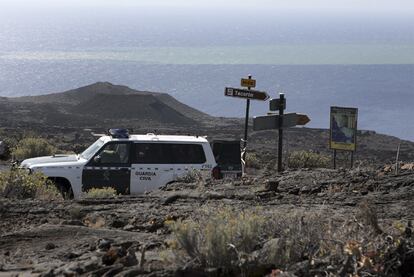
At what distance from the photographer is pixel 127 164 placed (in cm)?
1612

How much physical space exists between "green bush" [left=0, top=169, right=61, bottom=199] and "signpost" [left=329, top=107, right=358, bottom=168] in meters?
7.70

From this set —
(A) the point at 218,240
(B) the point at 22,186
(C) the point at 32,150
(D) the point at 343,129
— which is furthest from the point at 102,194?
(C) the point at 32,150

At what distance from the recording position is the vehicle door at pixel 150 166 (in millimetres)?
16047

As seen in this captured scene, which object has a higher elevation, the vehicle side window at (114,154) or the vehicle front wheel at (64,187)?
the vehicle side window at (114,154)

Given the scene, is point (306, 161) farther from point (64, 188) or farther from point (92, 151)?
point (64, 188)

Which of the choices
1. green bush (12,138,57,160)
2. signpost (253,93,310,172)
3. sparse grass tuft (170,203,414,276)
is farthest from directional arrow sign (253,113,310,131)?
sparse grass tuft (170,203,414,276)

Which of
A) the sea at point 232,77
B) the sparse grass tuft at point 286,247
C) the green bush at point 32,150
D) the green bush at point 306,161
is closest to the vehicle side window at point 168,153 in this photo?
the sparse grass tuft at point 286,247

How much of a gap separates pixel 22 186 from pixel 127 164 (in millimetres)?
2957

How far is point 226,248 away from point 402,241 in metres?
1.52

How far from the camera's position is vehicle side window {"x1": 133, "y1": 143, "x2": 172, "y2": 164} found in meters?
16.2

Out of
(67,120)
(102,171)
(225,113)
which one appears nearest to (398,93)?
(225,113)

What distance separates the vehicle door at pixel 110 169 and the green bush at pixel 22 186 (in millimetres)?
1709

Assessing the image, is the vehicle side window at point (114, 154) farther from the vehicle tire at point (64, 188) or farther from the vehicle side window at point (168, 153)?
the vehicle tire at point (64, 188)

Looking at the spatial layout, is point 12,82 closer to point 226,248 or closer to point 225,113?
point 225,113
